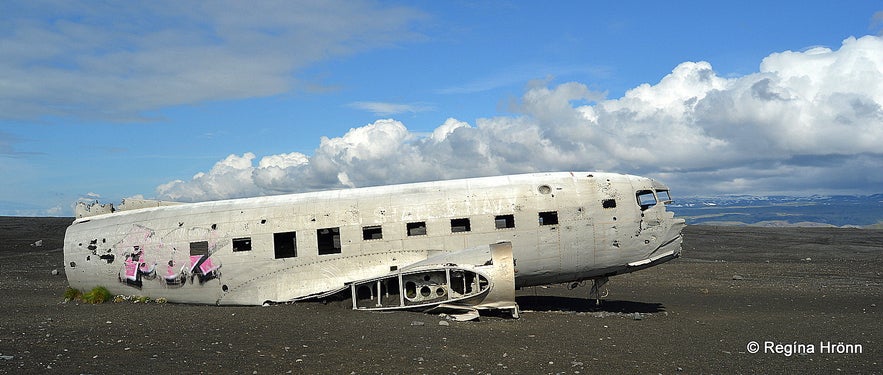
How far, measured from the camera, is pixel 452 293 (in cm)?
1598

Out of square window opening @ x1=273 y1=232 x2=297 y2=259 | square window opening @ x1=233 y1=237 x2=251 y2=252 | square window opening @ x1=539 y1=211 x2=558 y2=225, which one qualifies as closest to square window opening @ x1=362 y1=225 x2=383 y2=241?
square window opening @ x1=273 y1=232 x2=297 y2=259

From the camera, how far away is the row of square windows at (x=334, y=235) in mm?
17188

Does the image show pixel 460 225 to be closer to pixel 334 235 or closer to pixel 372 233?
pixel 372 233

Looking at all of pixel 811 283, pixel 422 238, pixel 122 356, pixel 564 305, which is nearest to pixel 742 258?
pixel 811 283

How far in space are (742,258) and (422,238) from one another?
29.9 m

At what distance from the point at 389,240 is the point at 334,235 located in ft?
6.13

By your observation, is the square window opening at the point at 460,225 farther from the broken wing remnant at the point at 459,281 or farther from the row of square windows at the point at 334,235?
the broken wing remnant at the point at 459,281

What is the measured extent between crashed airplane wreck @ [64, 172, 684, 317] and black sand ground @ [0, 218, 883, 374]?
839mm

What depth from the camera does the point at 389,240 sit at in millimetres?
17156

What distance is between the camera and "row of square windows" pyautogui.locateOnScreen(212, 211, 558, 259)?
1719 centimetres

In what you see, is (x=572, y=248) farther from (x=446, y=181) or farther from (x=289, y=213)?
(x=289, y=213)

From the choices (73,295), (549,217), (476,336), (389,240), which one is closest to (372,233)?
(389,240)

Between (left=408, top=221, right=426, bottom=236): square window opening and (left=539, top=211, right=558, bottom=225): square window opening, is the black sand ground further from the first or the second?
(left=539, top=211, right=558, bottom=225): square window opening

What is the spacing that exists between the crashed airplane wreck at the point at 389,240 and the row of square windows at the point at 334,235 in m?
0.03
